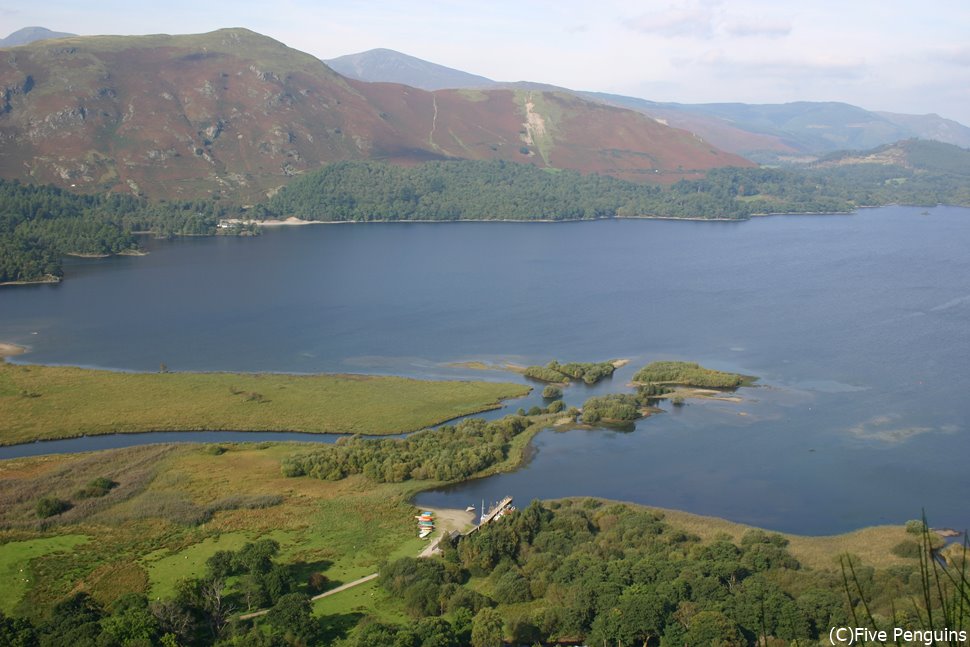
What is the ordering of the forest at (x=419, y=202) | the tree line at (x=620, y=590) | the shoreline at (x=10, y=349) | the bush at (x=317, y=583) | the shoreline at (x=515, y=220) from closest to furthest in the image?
the tree line at (x=620, y=590) → the bush at (x=317, y=583) → the shoreline at (x=10, y=349) → the forest at (x=419, y=202) → the shoreline at (x=515, y=220)

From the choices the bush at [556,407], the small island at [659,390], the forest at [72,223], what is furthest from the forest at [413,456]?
the forest at [72,223]

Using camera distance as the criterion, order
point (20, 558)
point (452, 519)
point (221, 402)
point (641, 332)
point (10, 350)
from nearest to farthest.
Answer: point (20, 558) < point (452, 519) < point (221, 402) < point (10, 350) < point (641, 332)

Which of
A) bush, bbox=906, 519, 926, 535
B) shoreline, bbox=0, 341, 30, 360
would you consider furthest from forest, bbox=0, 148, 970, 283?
bush, bbox=906, 519, 926, 535

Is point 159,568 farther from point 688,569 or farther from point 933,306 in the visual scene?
point 933,306

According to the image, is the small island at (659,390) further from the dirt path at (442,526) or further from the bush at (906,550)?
the bush at (906,550)

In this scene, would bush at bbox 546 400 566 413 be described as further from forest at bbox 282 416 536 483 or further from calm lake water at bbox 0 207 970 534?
forest at bbox 282 416 536 483

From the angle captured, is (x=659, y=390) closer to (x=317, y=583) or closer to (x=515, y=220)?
(x=317, y=583)

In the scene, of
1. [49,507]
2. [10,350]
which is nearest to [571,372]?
[49,507]
